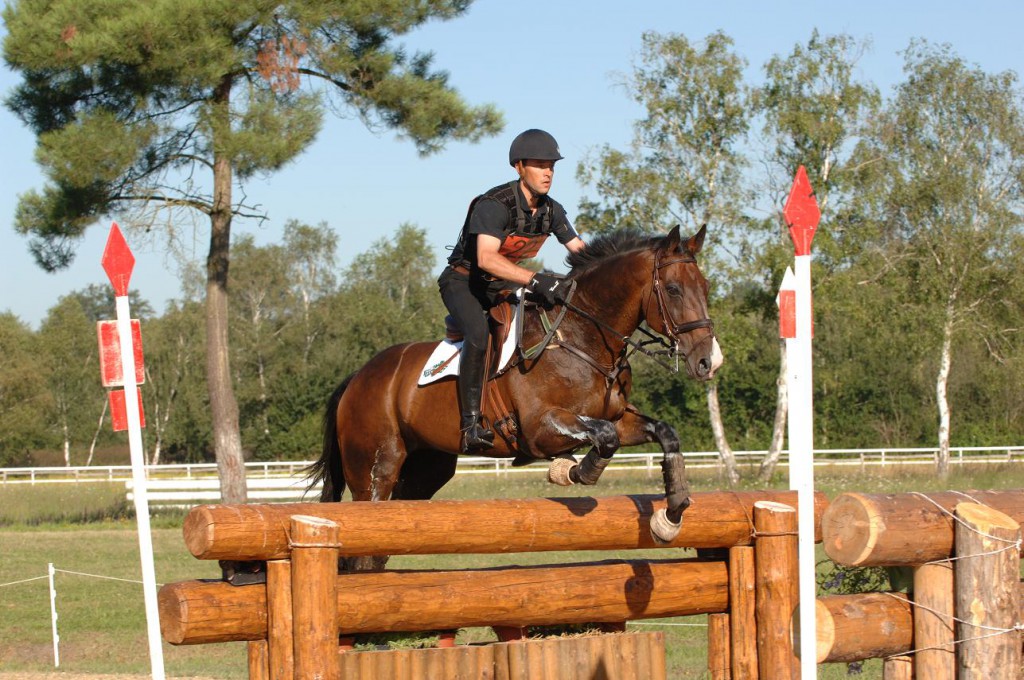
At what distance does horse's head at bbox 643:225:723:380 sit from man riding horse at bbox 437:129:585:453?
1.78 feet

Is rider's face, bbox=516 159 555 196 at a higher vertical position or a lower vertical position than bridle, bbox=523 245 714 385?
higher

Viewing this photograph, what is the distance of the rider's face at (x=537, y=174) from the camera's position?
615cm

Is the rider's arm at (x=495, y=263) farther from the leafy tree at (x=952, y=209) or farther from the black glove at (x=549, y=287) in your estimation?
the leafy tree at (x=952, y=209)

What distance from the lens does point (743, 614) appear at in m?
5.81

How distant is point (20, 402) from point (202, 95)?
35.4m

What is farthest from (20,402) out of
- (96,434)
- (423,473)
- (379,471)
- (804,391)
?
(804,391)

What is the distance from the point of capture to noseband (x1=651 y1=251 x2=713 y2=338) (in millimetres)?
5648

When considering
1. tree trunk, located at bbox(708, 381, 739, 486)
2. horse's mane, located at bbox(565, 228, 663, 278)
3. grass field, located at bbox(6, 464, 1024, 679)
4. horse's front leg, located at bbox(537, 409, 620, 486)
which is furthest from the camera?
tree trunk, located at bbox(708, 381, 739, 486)

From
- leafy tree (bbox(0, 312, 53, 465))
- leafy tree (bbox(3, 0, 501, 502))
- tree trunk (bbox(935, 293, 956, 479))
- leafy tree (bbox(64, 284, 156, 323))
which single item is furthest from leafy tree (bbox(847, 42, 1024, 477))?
leafy tree (bbox(64, 284, 156, 323))

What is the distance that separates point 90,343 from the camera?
5841cm

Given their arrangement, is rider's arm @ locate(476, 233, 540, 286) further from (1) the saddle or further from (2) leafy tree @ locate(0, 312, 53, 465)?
(2) leafy tree @ locate(0, 312, 53, 465)

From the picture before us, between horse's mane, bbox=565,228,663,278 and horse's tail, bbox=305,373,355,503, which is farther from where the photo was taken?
horse's tail, bbox=305,373,355,503

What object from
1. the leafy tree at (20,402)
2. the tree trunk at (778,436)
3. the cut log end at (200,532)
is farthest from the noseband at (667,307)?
the leafy tree at (20,402)

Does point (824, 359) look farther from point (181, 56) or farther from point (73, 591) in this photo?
point (73, 591)
